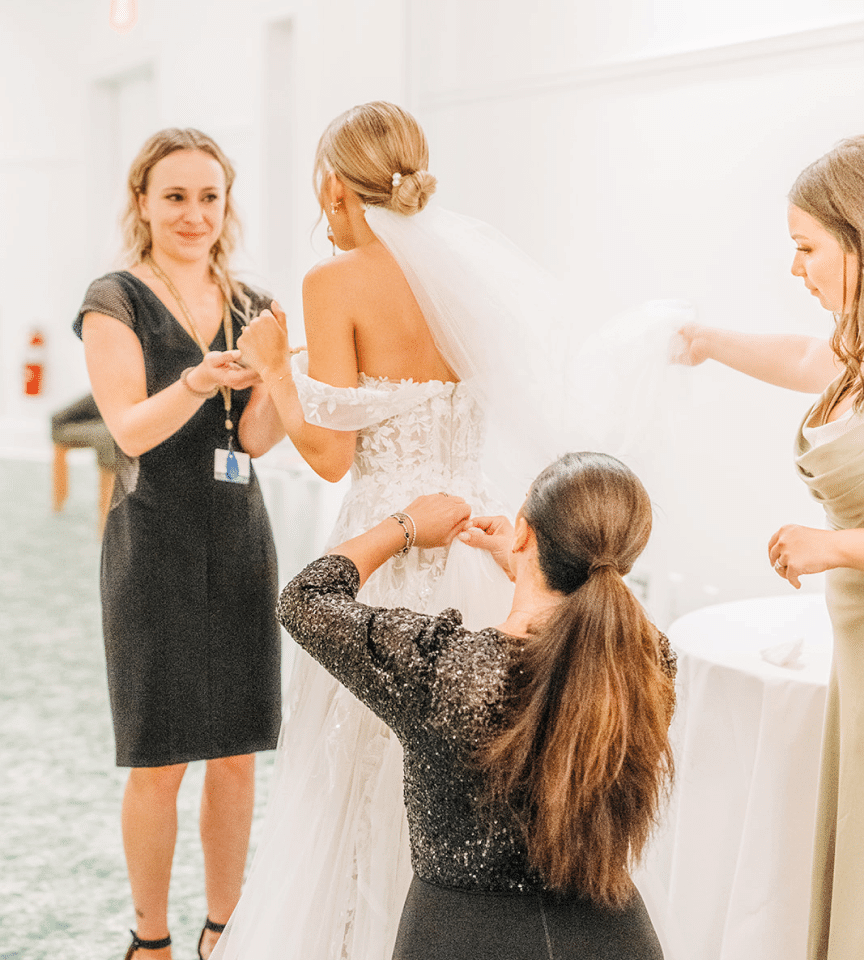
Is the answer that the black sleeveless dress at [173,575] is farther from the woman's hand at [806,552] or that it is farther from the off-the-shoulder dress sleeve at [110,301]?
the woman's hand at [806,552]

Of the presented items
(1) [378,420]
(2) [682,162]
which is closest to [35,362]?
(2) [682,162]

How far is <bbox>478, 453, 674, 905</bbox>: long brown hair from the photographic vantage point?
1.23m

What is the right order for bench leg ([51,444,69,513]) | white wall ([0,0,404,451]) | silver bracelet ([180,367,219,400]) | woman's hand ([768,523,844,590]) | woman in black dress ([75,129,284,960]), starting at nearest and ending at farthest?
woman's hand ([768,523,844,590]), silver bracelet ([180,367,219,400]), woman in black dress ([75,129,284,960]), white wall ([0,0,404,451]), bench leg ([51,444,69,513])

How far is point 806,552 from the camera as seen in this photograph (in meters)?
1.51

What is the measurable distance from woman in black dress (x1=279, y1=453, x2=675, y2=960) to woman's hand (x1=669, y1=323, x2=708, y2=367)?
78cm

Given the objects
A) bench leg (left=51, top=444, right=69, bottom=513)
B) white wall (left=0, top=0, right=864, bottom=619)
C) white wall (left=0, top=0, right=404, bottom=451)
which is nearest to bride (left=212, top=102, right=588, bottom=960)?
white wall (left=0, top=0, right=864, bottom=619)

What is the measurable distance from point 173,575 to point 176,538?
0.07 metres

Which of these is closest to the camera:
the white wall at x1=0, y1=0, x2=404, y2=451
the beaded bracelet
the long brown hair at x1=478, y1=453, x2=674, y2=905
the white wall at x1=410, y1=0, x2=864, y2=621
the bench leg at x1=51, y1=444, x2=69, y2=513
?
the long brown hair at x1=478, y1=453, x2=674, y2=905

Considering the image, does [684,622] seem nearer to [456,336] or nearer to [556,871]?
[456,336]

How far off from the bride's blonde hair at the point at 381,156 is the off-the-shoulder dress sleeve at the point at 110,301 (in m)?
0.57

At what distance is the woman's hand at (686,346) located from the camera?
203cm

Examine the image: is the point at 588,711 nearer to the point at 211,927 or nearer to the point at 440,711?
the point at 440,711

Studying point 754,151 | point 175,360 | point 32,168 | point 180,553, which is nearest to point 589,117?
point 754,151

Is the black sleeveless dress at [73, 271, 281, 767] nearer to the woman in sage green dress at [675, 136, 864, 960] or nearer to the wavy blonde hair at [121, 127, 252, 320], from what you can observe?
the wavy blonde hair at [121, 127, 252, 320]
